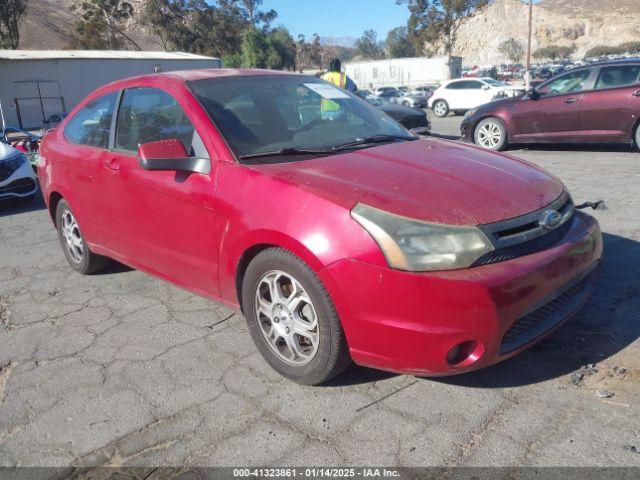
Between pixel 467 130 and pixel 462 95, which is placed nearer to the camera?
pixel 467 130

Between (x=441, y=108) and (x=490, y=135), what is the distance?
598 inches

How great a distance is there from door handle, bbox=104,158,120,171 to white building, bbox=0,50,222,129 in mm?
24421

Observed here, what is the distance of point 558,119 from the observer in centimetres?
954

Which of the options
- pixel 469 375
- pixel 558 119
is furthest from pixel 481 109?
pixel 469 375

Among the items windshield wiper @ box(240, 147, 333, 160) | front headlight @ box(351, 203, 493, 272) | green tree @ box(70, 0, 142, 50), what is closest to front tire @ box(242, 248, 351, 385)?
front headlight @ box(351, 203, 493, 272)

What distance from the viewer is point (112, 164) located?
3.80 meters

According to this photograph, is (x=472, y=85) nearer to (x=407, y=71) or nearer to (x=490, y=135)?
(x=490, y=135)

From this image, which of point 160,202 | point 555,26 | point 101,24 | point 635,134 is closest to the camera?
point 160,202

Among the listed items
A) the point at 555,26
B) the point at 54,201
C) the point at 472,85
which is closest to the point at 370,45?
the point at 555,26

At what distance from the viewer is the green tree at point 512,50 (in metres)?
106

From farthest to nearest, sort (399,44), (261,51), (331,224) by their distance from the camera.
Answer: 1. (399,44)
2. (261,51)
3. (331,224)

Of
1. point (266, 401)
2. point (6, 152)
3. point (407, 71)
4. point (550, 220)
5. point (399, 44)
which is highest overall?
point (399, 44)

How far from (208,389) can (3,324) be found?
1.87m

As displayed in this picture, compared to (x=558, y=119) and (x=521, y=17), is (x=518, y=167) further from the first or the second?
(x=521, y=17)
